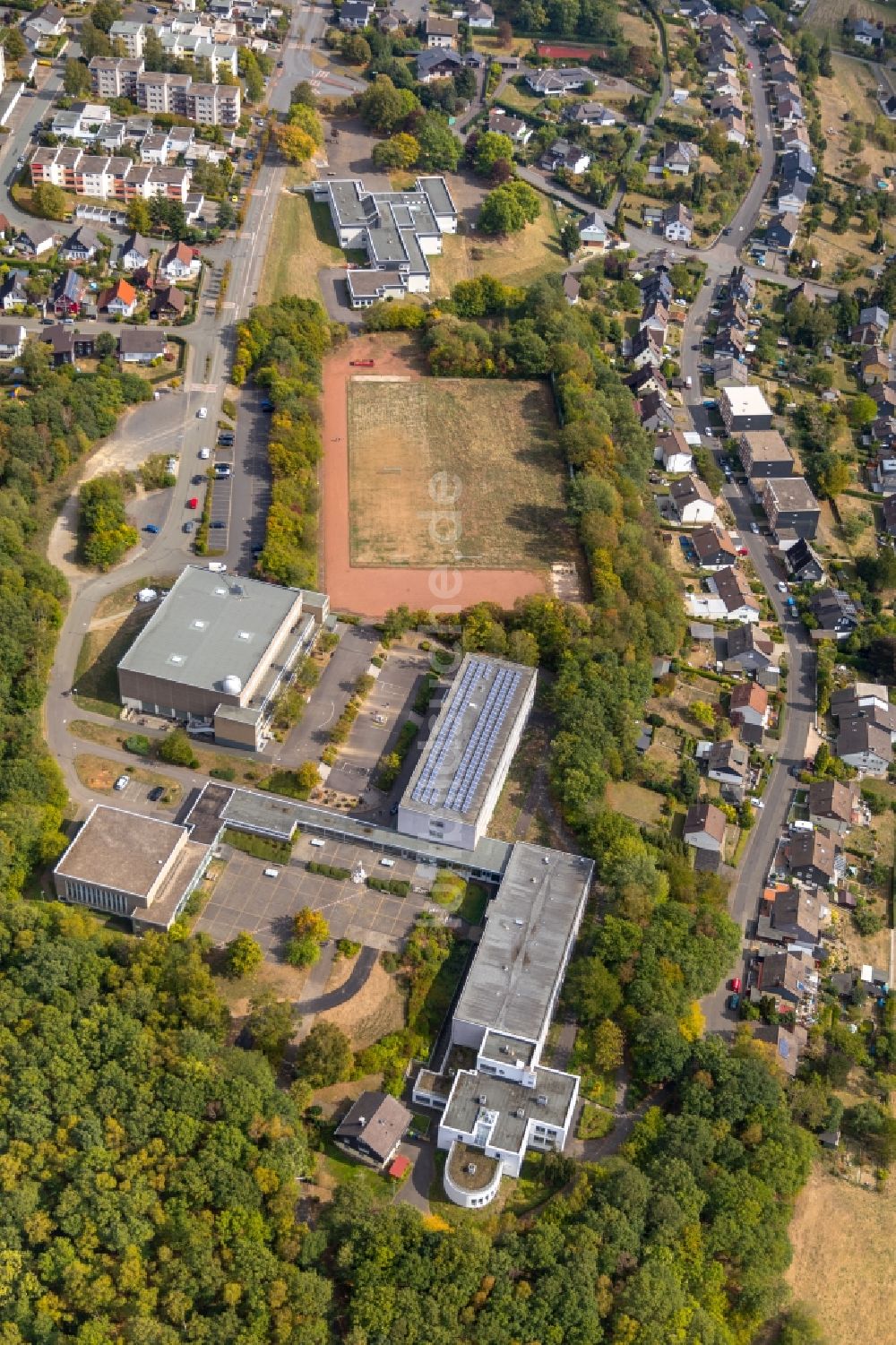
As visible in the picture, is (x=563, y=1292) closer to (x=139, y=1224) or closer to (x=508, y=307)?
(x=139, y=1224)

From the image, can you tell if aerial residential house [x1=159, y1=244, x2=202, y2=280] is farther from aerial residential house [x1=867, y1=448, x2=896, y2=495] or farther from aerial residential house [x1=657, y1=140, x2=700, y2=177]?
aerial residential house [x1=867, y1=448, x2=896, y2=495]

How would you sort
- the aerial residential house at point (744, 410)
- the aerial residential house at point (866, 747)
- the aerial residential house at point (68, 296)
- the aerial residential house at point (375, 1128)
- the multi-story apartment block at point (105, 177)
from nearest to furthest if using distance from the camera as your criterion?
the aerial residential house at point (375, 1128) → the aerial residential house at point (866, 747) → the aerial residential house at point (68, 296) → the aerial residential house at point (744, 410) → the multi-story apartment block at point (105, 177)

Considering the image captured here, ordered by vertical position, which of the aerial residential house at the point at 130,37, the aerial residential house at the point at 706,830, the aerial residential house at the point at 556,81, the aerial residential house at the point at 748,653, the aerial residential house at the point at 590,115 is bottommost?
the aerial residential house at the point at 706,830

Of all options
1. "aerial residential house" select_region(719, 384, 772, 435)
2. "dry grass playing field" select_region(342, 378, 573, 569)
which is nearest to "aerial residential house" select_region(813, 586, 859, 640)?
"dry grass playing field" select_region(342, 378, 573, 569)

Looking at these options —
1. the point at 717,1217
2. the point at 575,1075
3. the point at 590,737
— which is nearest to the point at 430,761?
the point at 590,737

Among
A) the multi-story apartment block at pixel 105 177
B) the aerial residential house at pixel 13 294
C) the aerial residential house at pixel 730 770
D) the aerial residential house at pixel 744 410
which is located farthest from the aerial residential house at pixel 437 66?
the aerial residential house at pixel 730 770

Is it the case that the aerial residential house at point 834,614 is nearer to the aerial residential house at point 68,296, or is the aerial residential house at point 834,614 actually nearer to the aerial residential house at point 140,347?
the aerial residential house at point 140,347

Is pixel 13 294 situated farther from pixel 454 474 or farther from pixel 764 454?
pixel 764 454
